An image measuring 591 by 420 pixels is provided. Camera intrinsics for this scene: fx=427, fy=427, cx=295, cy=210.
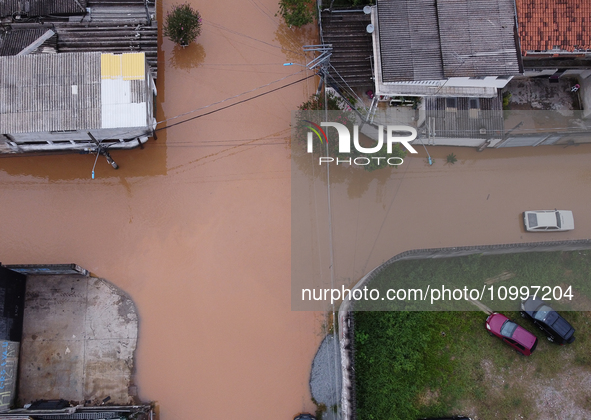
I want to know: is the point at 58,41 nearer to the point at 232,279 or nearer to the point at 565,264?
the point at 232,279

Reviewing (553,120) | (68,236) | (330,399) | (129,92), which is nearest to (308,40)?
(129,92)

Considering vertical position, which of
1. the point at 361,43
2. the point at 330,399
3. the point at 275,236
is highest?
the point at 361,43

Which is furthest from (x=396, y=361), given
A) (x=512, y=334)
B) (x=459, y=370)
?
(x=512, y=334)

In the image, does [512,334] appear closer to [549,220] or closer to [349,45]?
[549,220]

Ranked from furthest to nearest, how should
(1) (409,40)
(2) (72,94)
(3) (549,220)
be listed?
(3) (549,220)
(1) (409,40)
(2) (72,94)

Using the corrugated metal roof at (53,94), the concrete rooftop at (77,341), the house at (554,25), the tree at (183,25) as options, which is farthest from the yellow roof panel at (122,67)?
the house at (554,25)

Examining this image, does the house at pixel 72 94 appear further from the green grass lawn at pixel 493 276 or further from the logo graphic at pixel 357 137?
the green grass lawn at pixel 493 276

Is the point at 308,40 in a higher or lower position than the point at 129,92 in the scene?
higher
